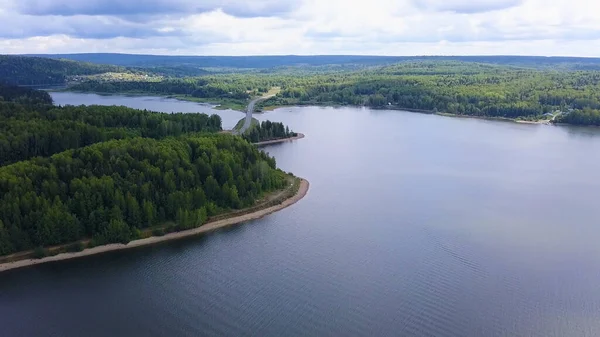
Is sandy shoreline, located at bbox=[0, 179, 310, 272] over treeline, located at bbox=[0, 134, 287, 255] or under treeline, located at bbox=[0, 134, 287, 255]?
under

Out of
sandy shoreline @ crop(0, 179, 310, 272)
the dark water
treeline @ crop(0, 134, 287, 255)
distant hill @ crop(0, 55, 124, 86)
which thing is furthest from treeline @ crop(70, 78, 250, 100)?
sandy shoreline @ crop(0, 179, 310, 272)

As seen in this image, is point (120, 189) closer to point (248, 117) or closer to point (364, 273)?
point (364, 273)

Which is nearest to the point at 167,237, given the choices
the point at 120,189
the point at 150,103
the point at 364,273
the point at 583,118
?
the point at 120,189

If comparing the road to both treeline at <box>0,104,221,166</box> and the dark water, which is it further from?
treeline at <box>0,104,221,166</box>

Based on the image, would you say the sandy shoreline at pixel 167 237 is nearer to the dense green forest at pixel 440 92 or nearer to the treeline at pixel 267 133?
the treeline at pixel 267 133

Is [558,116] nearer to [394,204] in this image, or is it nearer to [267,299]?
[394,204]

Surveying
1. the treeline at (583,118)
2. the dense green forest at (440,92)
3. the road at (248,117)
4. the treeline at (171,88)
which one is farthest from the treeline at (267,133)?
the treeline at (171,88)

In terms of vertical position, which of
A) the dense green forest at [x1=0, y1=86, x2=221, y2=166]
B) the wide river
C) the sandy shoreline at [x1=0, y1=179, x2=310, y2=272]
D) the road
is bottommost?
the wide river
